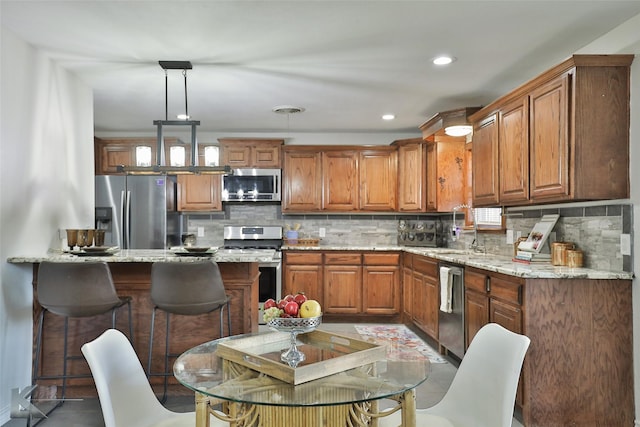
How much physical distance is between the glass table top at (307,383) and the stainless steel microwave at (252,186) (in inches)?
164

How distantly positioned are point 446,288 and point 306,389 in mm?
2766

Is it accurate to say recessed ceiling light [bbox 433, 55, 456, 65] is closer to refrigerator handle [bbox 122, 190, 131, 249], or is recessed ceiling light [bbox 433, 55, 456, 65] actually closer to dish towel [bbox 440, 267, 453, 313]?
dish towel [bbox 440, 267, 453, 313]

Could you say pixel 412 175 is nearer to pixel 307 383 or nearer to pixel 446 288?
pixel 446 288

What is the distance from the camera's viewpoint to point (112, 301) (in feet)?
9.48

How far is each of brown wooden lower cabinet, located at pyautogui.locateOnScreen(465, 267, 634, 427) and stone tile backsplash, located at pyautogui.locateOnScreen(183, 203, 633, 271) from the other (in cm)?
29

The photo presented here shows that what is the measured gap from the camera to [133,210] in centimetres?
525

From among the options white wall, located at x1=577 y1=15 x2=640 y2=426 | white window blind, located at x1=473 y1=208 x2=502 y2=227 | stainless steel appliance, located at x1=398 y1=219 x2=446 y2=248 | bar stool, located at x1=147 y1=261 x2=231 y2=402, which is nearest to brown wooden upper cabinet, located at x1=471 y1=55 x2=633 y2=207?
white wall, located at x1=577 y1=15 x2=640 y2=426

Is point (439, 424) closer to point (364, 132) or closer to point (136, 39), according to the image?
point (136, 39)

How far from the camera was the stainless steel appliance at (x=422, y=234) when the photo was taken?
5910mm

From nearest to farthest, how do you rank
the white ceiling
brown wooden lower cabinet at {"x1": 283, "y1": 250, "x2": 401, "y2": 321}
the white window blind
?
the white ceiling → the white window blind → brown wooden lower cabinet at {"x1": 283, "y1": 250, "x2": 401, "y2": 321}

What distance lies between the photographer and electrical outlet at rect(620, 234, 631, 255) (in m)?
2.65

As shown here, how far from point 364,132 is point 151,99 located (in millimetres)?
2803

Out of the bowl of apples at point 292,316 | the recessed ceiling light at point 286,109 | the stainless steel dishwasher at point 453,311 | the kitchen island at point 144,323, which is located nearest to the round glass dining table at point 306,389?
the bowl of apples at point 292,316

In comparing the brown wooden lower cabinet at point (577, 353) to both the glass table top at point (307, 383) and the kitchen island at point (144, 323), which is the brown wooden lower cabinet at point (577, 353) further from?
the kitchen island at point (144, 323)
